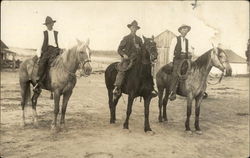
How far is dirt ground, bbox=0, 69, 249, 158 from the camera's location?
669cm

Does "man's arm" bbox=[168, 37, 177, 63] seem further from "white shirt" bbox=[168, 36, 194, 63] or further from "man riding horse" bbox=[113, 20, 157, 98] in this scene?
"man riding horse" bbox=[113, 20, 157, 98]

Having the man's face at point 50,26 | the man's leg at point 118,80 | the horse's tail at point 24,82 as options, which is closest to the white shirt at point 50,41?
the man's face at point 50,26

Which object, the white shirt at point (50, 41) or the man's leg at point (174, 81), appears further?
the man's leg at point (174, 81)

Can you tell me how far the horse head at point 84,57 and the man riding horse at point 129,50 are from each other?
1.01 meters

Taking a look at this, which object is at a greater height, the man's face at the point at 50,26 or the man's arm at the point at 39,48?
the man's face at the point at 50,26

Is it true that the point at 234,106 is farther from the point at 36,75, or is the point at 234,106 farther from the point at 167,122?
the point at 36,75

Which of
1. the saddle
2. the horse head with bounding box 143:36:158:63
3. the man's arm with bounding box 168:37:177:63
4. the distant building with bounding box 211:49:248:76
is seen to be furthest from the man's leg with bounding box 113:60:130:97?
the distant building with bounding box 211:49:248:76

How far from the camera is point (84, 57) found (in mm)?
7090

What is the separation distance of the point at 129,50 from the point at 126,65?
347mm

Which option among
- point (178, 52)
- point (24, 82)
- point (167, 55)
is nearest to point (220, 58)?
point (178, 52)

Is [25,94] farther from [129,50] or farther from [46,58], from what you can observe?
[129,50]

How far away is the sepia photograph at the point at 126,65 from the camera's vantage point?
7207 mm

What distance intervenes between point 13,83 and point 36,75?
8423 millimetres

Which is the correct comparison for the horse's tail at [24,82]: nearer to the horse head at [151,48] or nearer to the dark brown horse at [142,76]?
the dark brown horse at [142,76]
